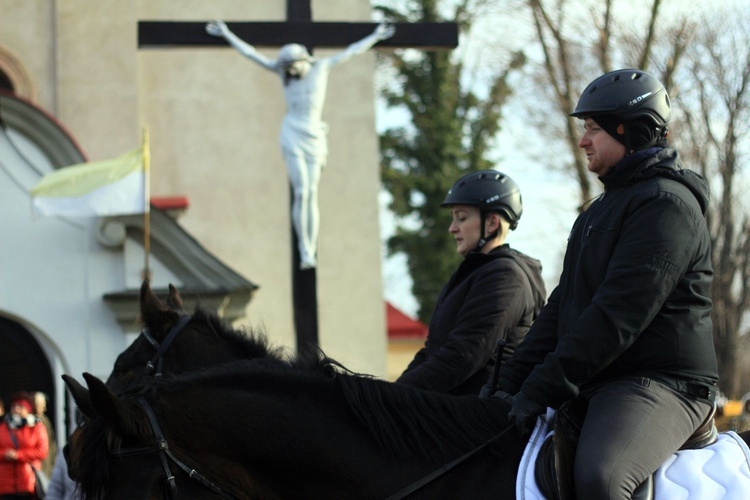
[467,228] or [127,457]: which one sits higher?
[467,228]

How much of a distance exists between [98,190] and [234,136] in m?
5.49

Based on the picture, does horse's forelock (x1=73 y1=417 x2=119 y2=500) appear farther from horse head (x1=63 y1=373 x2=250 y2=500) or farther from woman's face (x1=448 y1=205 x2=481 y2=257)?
woman's face (x1=448 y1=205 x2=481 y2=257)

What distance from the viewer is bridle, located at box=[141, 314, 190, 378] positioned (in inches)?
258

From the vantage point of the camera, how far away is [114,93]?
17.6 meters

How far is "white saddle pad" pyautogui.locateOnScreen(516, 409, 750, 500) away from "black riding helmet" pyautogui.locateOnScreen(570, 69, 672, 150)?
1062 mm

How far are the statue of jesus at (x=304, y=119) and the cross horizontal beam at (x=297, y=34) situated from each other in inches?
3.3

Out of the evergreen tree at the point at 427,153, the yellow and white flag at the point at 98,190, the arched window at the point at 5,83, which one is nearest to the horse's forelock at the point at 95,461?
the yellow and white flag at the point at 98,190

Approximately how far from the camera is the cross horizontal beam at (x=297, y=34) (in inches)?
443

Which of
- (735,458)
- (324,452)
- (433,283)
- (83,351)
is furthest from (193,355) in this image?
(433,283)

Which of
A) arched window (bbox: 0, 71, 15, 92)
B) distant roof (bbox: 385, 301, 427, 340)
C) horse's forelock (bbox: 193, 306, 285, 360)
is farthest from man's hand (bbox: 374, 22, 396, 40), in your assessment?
distant roof (bbox: 385, 301, 427, 340)

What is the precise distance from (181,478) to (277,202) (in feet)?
49.0

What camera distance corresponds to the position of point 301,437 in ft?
12.8

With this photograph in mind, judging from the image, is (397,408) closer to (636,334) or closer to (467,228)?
(636,334)

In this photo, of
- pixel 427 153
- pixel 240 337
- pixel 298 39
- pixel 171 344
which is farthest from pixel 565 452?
pixel 427 153
